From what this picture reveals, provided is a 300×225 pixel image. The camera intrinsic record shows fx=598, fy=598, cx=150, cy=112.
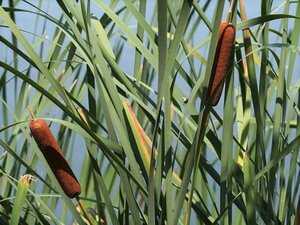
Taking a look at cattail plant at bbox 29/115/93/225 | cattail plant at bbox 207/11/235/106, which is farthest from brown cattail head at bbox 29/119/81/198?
cattail plant at bbox 207/11/235/106

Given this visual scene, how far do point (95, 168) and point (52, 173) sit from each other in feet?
0.15

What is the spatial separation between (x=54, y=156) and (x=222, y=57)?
7.2 inches

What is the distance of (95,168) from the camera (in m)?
0.62

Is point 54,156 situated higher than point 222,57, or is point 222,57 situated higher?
point 222,57

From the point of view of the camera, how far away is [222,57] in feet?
1.65

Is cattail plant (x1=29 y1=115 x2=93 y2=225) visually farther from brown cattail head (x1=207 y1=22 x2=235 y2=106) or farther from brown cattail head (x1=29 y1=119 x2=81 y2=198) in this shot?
brown cattail head (x1=207 y1=22 x2=235 y2=106)

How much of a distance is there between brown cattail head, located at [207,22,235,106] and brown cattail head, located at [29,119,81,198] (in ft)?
0.51

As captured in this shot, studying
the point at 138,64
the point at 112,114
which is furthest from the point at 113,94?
the point at 138,64

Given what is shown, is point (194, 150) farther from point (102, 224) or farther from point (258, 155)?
point (102, 224)

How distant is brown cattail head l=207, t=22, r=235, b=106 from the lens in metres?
0.50

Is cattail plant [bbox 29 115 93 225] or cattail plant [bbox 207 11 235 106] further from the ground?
cattail plant [bbox 207 11 235 106]

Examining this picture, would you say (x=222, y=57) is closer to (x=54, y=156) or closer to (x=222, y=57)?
(x=222, y=57)

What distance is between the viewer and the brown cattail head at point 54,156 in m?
0.54

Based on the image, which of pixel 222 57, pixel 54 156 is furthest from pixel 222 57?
pixel 54 156
